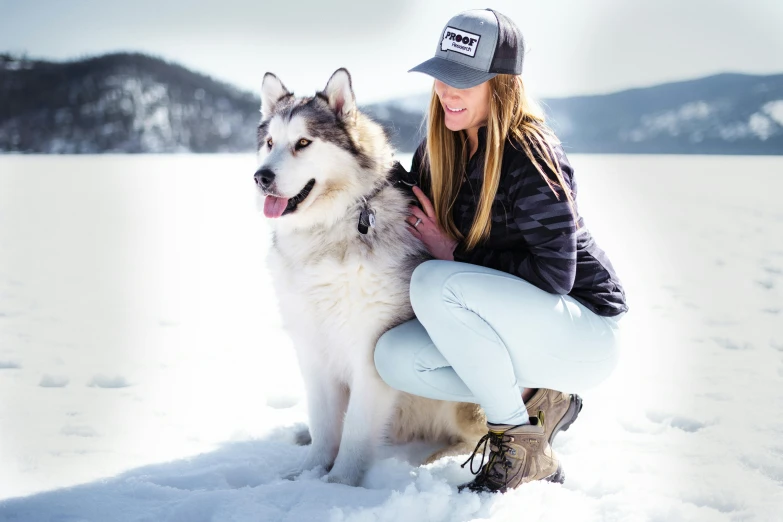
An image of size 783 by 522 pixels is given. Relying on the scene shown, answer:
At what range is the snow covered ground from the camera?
5.58ft

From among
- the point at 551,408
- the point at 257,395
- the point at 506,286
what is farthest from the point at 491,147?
the point at 257,395

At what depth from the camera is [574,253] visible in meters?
1.73

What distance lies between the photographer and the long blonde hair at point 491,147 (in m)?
1.79

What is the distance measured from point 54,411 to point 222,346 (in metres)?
1.07

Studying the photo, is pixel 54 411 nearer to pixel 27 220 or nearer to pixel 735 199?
→ pixel 27 220

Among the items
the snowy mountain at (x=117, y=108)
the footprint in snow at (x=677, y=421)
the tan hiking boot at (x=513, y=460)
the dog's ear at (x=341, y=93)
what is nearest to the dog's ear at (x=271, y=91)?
the dog's ear at (x=341, y=93)

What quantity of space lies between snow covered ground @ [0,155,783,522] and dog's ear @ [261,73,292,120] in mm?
1268

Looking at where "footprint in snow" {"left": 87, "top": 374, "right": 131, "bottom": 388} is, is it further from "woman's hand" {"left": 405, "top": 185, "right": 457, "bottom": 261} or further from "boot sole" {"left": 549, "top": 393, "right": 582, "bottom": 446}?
"boot sole" {"left": 549, "top": 393, "right": 582, "bottom": 446}

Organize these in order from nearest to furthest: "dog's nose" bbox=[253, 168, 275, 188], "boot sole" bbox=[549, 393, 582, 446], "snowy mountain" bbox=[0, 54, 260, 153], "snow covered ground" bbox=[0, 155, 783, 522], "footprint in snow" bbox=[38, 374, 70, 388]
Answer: "snow covered ground" bbox=[0, 155, 783, 522] < "dog's nose" bbox=[253, 168, 275, 188] < "boot sole" bbox=[549, 393, 582, 446] < "footprint in snow" bbox=[38, 374, 70, 388] < "snowy mountain" bbox=[0, 54, 260, 153]

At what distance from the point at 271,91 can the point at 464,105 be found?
822 mm

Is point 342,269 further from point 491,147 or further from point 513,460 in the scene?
point 513,460

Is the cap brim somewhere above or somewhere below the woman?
above

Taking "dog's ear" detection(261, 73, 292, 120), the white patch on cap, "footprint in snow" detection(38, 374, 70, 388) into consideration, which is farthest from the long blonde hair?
"footprint in snow" detection(38, 374, 70, 388)

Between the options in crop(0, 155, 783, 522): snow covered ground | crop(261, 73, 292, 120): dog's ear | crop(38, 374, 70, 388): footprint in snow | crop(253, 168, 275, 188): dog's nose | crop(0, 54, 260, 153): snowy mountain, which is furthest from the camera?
crop(0, 54, 260, 153): snowy mountain
